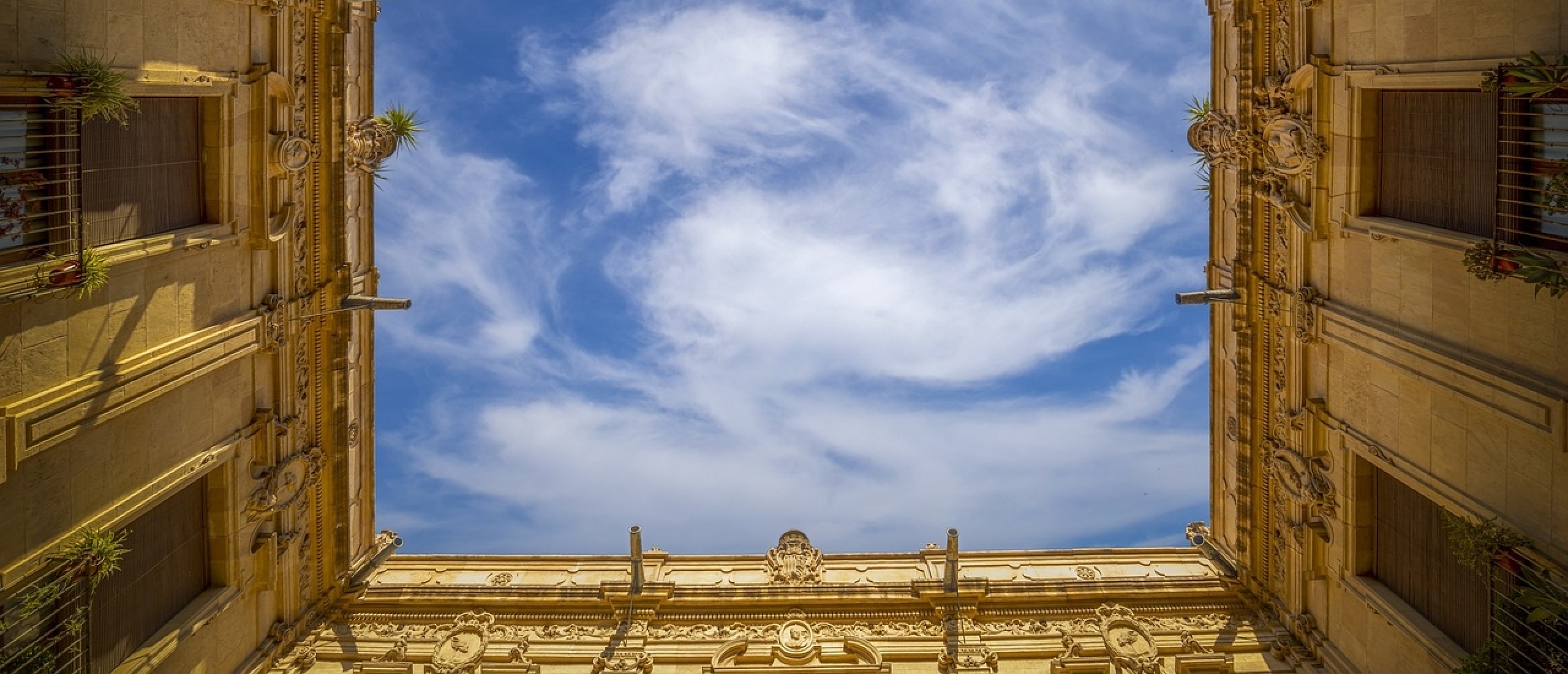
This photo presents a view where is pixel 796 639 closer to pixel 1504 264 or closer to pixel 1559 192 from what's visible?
pixel 1504 264

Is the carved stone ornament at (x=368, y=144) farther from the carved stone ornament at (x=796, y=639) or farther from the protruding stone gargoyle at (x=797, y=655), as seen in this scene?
the carved stone ornament at (x=796, y=639)

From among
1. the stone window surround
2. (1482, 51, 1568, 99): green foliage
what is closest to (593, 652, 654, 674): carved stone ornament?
the stone window surround

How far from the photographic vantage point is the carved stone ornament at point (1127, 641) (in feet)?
45.8

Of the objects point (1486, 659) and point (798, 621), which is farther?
point (798, 621)

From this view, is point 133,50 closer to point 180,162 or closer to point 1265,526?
point 180,162

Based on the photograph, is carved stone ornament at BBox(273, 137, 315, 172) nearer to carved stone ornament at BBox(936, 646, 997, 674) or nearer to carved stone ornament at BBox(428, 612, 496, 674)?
carved stone ornament at BBox(428, 612, 496, 674)

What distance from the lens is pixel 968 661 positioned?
45.9 feet

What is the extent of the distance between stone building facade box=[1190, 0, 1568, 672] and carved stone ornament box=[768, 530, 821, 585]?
776cm

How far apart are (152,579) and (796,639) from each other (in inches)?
378

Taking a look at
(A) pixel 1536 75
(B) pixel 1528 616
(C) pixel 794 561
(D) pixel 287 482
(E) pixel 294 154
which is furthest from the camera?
(C) pixel 794 561

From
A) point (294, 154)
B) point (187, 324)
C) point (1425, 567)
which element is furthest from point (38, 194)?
point (1425, 567)

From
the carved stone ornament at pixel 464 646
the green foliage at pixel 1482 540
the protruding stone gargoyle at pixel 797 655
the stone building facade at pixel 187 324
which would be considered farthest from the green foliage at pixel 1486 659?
the stone building facade at pixel 187 324

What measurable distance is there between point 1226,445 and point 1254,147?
5750 mm

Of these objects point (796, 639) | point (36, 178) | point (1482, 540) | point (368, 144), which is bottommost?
point (796, 639)
